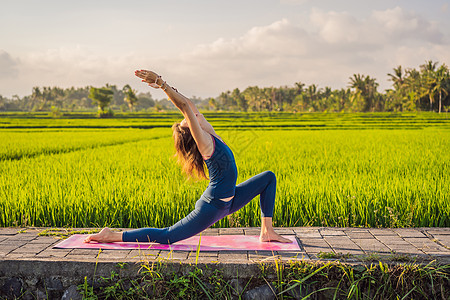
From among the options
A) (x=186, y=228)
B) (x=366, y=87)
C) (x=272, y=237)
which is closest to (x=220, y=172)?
(x=186, y=228)

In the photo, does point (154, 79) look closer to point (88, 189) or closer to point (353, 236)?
point (353, 236)

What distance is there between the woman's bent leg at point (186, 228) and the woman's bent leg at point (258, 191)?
13cm

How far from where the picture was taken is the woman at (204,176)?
104 inches

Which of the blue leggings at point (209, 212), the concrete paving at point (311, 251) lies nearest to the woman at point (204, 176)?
the blue leggings at point (209, 212)

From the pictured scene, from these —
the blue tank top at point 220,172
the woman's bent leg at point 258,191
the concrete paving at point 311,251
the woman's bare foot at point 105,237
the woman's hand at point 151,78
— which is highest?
the woman's hand at point 151,78

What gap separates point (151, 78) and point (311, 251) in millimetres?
1527

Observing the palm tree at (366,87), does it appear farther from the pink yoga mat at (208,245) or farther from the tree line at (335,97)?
the pink yoga mat at (208,245)

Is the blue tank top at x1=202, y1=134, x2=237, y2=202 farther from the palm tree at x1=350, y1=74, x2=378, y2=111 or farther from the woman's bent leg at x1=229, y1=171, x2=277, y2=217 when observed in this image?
the palm tree at x1=350, y1=74, x2=378, y2=111

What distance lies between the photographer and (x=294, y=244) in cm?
297

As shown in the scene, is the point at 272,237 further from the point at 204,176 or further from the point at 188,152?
the point at 188,152

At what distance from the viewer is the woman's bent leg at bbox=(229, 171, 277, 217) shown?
9.68 ft

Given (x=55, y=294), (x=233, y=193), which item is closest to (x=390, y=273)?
(x=233, y=193)

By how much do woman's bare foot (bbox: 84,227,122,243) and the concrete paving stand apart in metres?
0.12

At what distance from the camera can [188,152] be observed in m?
2.87
